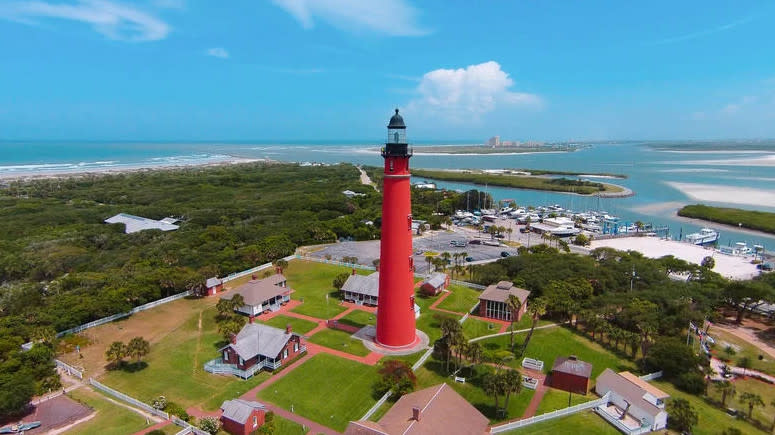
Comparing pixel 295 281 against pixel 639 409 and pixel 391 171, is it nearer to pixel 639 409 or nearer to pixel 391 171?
pixel 391 171

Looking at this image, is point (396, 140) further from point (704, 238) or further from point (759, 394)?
point (704, 238)

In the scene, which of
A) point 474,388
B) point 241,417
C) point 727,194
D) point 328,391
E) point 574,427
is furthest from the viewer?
point 727,194

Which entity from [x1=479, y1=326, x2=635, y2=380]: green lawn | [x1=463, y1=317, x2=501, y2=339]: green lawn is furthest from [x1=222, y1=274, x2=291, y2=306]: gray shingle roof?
[x1=479, y1=326, x2=635, y2=380]: green lawn

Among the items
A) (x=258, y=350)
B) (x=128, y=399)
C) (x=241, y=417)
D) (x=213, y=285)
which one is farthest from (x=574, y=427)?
(x=213, y=285)

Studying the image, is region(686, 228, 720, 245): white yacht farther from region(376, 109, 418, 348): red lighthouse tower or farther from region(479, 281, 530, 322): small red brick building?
region(376, 109, 418, 348): red lighthouse tower

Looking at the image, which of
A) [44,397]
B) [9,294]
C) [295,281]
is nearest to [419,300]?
[295,281]

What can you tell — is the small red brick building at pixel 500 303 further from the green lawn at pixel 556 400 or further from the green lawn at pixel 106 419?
the green lawn at pixel 106 419

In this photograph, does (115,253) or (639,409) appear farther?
(115,253)
